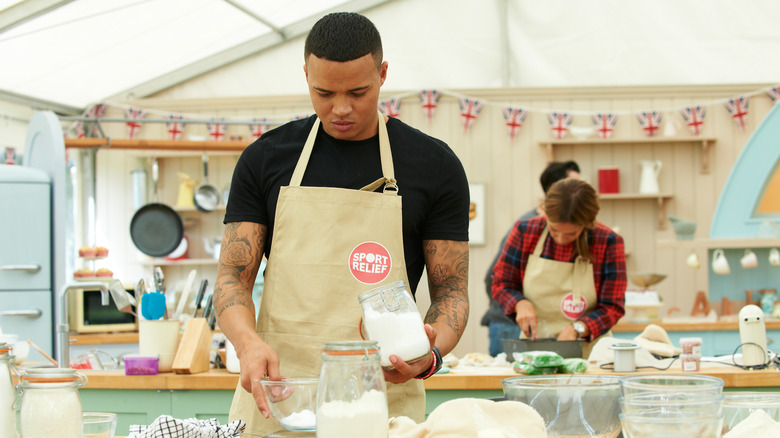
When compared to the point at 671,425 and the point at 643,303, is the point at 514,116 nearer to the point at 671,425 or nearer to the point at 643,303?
the point at 643,303

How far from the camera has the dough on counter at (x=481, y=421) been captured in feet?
3.57

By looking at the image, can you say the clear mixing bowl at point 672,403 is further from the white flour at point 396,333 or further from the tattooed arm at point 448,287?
the tattooed arm at point 448,287

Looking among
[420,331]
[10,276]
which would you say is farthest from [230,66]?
[420,331]

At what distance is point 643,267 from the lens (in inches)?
260

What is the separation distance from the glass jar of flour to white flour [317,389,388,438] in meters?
0.20

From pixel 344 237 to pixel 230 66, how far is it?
5.90 m

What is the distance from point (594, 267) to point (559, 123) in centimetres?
351

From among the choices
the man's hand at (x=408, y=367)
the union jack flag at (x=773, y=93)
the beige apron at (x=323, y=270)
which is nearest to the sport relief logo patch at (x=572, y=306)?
the beige apron at (x=323, y=270)

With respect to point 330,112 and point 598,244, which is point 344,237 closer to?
point 330,112

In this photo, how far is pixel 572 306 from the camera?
3.38m

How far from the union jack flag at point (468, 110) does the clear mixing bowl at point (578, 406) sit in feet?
18.7

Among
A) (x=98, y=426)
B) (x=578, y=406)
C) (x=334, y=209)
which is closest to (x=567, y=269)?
(x=334, y=209)

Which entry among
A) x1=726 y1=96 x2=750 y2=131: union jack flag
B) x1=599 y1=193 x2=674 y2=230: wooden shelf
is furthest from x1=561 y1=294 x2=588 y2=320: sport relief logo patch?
x1=726 y1=96 x2=750 y2=131: union jack flag

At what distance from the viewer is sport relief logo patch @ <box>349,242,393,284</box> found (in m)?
1.57
